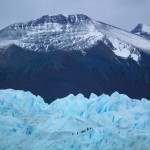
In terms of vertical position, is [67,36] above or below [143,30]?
below

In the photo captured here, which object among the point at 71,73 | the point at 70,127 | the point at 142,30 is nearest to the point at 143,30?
the point at 142,30

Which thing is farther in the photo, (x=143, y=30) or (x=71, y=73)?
(x=143, y=30)

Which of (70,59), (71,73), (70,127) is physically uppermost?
(70,59)

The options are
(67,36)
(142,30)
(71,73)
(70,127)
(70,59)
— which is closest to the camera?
(70,127)

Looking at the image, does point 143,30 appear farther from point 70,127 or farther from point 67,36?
point 70,127

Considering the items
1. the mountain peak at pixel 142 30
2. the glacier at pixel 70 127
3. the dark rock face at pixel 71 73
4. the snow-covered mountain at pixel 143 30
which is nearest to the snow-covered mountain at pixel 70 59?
the dark rock face at pixel 71 73

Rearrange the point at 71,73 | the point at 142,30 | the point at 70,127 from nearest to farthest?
1. the point at 70,127
2. the point at 71,73
3. the point at 142,30

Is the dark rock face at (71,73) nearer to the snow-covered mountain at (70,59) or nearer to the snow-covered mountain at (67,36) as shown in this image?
the snow-covered mountain at (70,59)

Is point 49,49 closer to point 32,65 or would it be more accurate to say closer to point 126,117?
point 32,65

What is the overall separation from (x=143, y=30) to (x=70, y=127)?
1131 inches

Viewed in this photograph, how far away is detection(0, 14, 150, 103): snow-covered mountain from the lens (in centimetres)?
3183

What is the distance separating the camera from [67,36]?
35938mm

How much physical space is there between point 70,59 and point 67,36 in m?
3.23

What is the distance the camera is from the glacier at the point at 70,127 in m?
16.4
